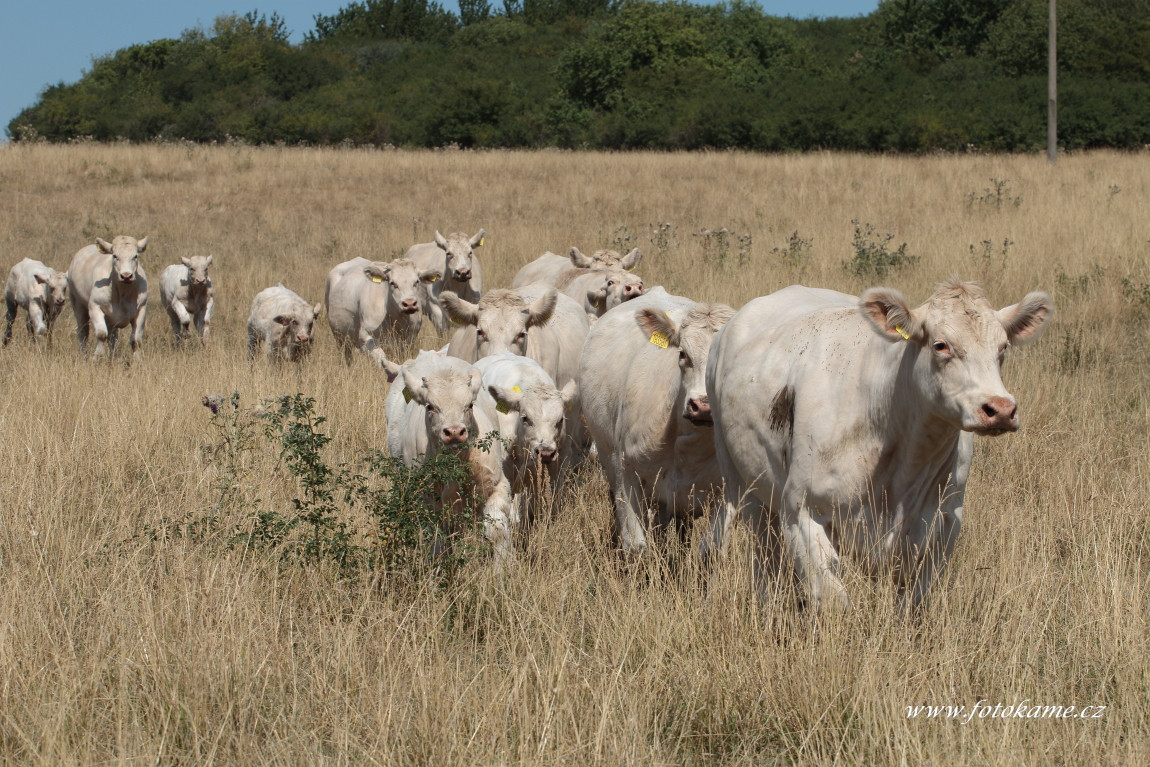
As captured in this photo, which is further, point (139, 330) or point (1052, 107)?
point (1052, 107)

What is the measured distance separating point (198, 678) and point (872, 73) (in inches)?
1659

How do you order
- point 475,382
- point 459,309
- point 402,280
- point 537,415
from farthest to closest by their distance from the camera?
point 402,280 → point 459,309 → point 537,415 → point 475,382

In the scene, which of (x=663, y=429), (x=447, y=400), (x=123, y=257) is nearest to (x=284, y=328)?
(x=123, y=257)

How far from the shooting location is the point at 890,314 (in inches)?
179

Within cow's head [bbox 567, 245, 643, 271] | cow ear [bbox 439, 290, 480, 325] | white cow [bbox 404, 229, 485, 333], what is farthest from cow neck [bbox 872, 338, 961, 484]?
white cow [bbox 404, 229, 485, 333]

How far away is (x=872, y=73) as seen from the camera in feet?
139

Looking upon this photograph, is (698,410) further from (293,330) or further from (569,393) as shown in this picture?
(293,330)

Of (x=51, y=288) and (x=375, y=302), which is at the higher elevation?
(x=51, y=288)

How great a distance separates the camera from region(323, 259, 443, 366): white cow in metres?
13.2

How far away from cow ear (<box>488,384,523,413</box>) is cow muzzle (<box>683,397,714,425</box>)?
54.0 inches

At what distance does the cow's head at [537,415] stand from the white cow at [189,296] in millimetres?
8425

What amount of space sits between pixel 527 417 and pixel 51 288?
11.2 meters

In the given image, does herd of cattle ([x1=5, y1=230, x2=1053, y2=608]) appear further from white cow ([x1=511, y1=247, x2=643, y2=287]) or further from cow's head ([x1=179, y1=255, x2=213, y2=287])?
cow's head ([x1=179, y1=255, x2=213, y2=287])

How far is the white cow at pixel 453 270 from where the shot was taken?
1359 centimetres
